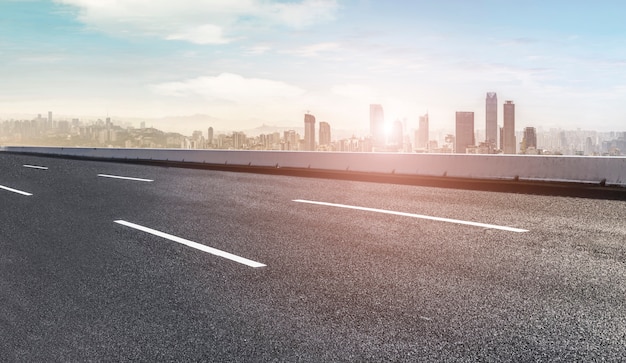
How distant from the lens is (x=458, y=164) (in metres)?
15.8

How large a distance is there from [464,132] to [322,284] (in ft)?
75.0

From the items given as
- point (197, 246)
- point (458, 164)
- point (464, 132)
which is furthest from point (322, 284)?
point (464, 132)

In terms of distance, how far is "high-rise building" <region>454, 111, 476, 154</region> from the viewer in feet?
85.9

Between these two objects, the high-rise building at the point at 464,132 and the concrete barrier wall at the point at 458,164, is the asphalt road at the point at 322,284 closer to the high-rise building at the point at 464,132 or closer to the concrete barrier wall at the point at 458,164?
the concrete barrier wall at the point at 458,164

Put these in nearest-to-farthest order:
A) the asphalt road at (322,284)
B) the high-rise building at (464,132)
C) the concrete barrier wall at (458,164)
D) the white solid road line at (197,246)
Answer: the asphalt road at (322,284) < the white solid road line at (197,246) < the concrete barrier wall at (458,164) < the high-rise building at (464,132)

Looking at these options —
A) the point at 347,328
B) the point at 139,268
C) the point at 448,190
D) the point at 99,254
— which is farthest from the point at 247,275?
the point at 448,190

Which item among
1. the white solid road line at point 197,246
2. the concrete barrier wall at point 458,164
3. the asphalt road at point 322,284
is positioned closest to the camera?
the asphalt road at point 322,284

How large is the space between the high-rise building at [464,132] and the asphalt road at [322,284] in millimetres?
15954

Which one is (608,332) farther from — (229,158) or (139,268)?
(229,158)

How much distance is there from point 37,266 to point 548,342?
5.27m

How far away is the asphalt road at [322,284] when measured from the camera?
3.89m

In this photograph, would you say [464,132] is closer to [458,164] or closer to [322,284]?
[458,164]

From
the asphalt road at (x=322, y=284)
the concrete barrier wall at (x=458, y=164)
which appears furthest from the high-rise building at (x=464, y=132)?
the asphalt road at (x=322, y=284)

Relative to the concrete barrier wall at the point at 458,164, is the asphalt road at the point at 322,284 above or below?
below
